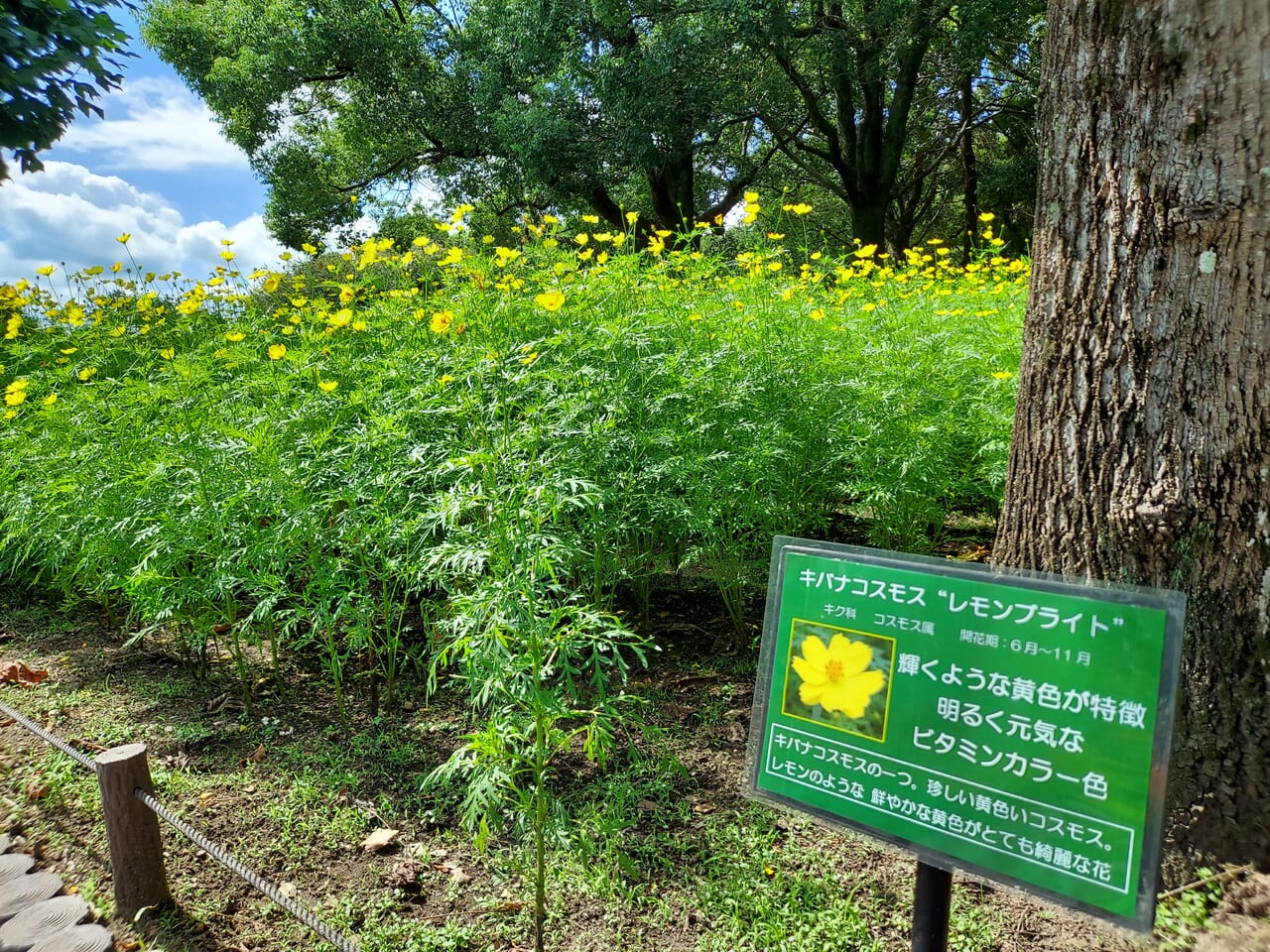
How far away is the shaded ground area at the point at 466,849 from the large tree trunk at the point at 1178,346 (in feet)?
1.15

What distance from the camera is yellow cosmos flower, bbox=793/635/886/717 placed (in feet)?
3.97

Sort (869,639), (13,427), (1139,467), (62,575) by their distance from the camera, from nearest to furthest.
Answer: (869,639) → (1139,467) → (62,575) → (13,427)

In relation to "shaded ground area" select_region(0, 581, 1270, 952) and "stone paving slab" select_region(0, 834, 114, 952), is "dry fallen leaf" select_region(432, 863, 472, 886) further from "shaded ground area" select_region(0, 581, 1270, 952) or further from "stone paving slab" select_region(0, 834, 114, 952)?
"stone paving slab" select_region(0, 834, 114, 952)

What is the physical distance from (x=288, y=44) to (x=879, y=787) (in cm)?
1464

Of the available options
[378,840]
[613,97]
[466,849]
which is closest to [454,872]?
[466,849]

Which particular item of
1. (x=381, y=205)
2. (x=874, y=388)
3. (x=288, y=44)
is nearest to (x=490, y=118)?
(x=288, y=44)

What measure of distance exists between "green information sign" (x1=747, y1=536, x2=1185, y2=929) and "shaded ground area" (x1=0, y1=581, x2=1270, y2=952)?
29cm

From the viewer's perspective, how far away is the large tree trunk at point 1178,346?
1549mm

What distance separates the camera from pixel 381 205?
1578 centimetres

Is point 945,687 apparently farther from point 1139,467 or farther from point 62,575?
point 62,575

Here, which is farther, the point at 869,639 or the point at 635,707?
the point at 635,707

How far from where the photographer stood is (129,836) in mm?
1932

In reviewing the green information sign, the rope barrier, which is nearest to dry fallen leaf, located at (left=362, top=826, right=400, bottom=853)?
the rope barrier

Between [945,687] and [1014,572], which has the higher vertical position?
[1014,572]
